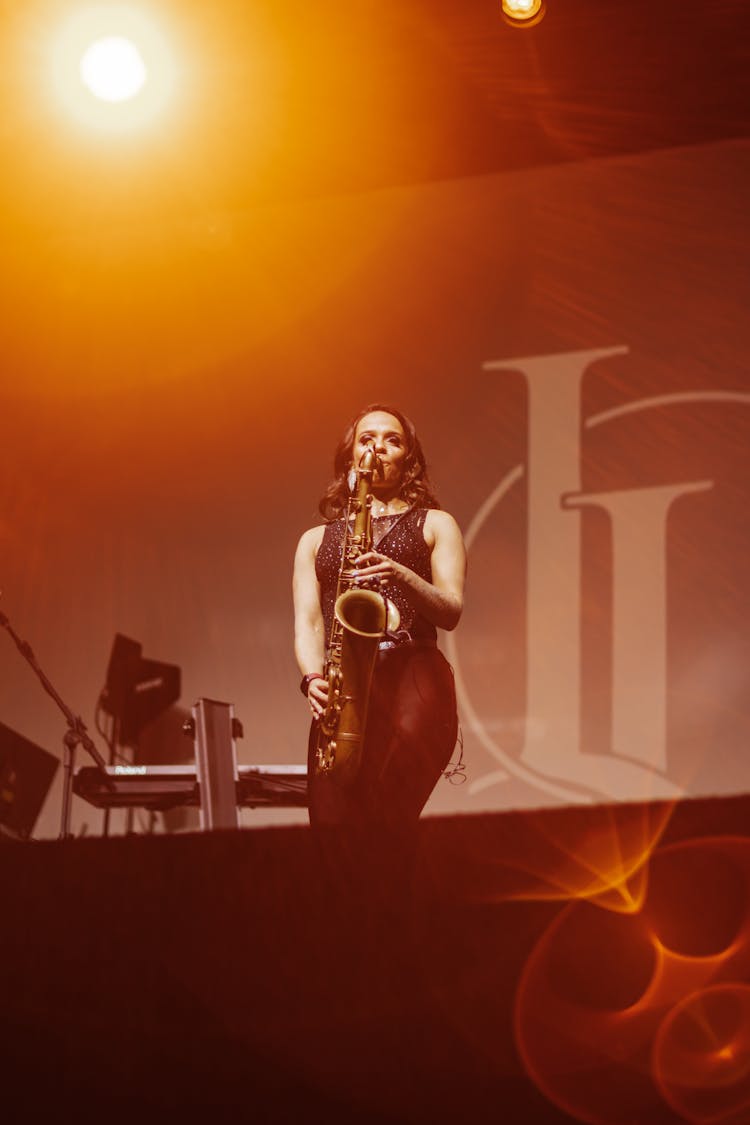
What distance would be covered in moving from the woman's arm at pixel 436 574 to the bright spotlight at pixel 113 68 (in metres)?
2.97

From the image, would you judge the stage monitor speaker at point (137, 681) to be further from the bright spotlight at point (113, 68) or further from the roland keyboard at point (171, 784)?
the bright spotlight at point (113, 68)

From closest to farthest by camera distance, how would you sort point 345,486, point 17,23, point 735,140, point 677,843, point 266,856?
point 677,843
point 266,856
point 345,486
point 17,23
point 735,140

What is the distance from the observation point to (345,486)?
280 cm

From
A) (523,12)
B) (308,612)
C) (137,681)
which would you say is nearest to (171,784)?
(137,681)

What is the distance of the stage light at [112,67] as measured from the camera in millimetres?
4527

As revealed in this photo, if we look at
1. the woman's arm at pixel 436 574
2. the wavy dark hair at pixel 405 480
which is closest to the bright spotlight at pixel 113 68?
the wavy dark hair at pixel 405 480

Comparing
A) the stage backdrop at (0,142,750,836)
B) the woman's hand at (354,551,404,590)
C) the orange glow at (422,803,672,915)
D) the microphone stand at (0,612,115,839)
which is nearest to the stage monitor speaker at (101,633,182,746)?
the stage backdrop at (0,142,750,836)

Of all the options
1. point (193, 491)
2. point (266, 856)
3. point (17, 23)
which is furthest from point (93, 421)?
point (266, 856)

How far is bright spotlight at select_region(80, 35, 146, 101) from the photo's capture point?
15.2 ft

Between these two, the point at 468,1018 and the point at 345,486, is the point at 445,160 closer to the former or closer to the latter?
the point at 345,486

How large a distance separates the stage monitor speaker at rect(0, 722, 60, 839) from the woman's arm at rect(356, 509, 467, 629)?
291cm

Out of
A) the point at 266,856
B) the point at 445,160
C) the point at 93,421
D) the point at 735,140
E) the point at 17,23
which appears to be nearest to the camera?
the point at 266,856

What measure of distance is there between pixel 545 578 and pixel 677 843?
3584 mm

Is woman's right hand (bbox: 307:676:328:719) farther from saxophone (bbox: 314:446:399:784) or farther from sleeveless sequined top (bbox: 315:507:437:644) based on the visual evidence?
sleeveless sequined top (bbox: 315:507:437:644)
